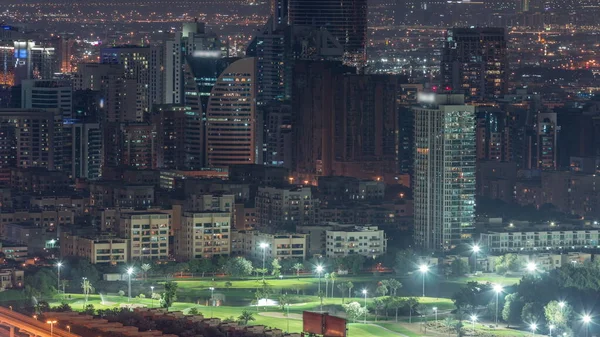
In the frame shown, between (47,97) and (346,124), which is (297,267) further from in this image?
(47,97)

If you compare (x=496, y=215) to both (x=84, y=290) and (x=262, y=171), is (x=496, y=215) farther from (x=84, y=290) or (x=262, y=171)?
(x=84, y=290)

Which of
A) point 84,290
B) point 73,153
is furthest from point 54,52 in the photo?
point 84,290

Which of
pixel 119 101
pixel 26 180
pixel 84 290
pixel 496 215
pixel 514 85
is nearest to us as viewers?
pixel 84 290

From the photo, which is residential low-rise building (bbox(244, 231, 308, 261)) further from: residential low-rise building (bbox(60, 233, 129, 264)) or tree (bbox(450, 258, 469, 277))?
tree (bbox(450, 258, 469, 277))

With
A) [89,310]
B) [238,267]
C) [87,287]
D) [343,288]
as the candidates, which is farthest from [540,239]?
[89,310]

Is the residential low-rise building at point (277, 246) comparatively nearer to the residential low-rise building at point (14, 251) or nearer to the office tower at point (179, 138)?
the residential low-rise building at point (14, 251)
